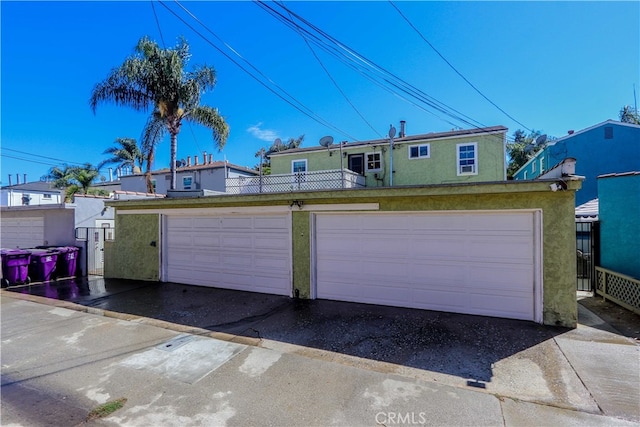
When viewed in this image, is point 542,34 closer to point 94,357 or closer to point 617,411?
point 617,411

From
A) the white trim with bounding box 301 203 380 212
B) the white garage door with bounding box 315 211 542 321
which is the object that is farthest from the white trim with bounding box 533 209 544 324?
the white trim with bounding box 301 203 380 212

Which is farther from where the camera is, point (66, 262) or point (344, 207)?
point (66, 262)

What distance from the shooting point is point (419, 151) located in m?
15.6

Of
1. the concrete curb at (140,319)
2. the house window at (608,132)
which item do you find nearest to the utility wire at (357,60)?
the concrete curb at (140,319)

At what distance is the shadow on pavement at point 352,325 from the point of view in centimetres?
432

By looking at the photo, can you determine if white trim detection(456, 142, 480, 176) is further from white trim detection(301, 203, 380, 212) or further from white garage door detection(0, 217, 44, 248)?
white garage door detection(0, 217, 44, 248)

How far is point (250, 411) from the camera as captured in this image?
3.10 metres

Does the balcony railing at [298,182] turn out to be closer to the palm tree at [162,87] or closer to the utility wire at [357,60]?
the palm tree at [162,87]

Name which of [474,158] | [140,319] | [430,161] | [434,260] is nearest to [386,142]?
[430,161]

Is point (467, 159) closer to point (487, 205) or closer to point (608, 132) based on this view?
point (608, 132)

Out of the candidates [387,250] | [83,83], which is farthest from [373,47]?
[83,83]

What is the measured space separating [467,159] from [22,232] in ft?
67.0

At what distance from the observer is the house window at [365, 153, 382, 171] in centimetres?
1659

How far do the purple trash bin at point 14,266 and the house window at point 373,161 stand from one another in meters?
14.7
